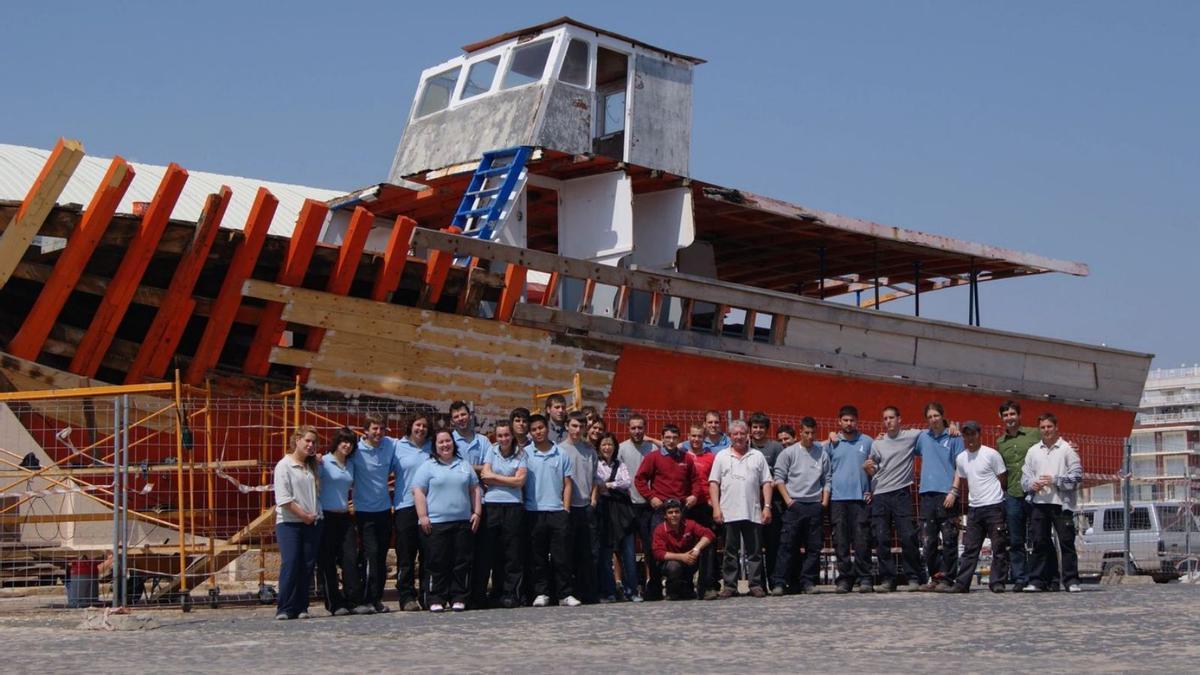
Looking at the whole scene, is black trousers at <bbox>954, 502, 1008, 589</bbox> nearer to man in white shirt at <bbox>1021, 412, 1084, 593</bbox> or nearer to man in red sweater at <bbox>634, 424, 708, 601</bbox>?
man in white shirt at <bbox>1021, 412, 1084, 593</bbox>

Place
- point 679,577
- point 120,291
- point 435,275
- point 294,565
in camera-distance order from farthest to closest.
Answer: point 435,275, point 120,291, point 679,577, point 294,565

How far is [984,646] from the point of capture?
870 cm

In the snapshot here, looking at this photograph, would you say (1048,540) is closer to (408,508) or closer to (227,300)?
(408,508)

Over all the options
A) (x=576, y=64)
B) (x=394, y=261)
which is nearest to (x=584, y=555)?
(x=394, y=261)

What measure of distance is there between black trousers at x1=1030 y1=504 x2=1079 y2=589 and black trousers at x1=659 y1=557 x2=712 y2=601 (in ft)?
9.69

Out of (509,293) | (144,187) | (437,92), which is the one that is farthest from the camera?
(144,187)

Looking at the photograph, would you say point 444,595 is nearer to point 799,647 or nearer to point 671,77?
point 799,647

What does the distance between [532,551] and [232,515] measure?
485cm

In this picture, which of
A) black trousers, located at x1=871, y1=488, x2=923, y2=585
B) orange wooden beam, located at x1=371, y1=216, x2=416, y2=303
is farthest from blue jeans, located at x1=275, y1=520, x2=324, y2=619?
orange wooden beam, located at x1=371, y1=216, x2=416, y2=303

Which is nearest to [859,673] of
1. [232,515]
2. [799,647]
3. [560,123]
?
[799,647]

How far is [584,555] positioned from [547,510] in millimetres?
599

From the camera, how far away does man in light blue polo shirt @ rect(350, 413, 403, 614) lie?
12734 millimetres

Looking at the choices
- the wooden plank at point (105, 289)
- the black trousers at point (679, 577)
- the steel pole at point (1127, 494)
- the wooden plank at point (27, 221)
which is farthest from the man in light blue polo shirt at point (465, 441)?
the steel pole at point (1127, 494)

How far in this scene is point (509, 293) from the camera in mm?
18547
